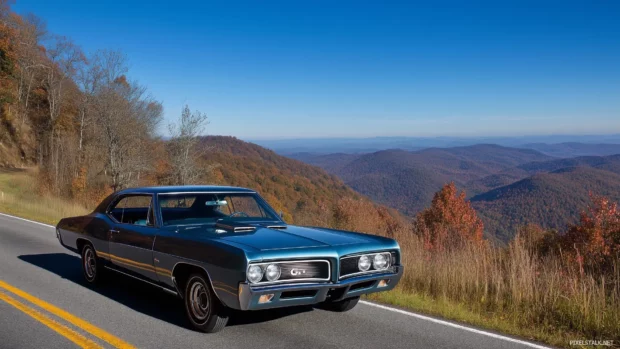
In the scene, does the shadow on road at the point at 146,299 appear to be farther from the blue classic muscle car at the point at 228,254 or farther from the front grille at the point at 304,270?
the front grille at the point at 304,270

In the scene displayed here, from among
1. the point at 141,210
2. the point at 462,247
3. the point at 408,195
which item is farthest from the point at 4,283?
the point at 408,195

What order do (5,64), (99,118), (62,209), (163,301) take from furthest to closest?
(5,64) < (99,118) < (62,209) < (163,301)

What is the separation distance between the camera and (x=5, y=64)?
4825cm

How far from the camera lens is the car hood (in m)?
4.62

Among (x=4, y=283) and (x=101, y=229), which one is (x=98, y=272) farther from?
(x=4, y=283)

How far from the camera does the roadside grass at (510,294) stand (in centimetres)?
527

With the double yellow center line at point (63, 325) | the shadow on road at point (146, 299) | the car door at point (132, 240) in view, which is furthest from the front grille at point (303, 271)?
the car door at point (132, 240)

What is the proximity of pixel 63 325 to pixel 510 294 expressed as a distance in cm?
524

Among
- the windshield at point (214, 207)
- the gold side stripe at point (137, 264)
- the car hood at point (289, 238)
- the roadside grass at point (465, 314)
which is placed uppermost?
the windshield at point (214, 207)

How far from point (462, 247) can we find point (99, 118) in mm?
37758

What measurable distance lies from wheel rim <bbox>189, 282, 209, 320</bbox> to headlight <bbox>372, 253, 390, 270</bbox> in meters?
1.73

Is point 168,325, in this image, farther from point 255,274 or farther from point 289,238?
point 289,238

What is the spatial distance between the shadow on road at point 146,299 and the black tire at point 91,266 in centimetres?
10

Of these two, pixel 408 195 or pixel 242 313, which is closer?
pixel 242 313
